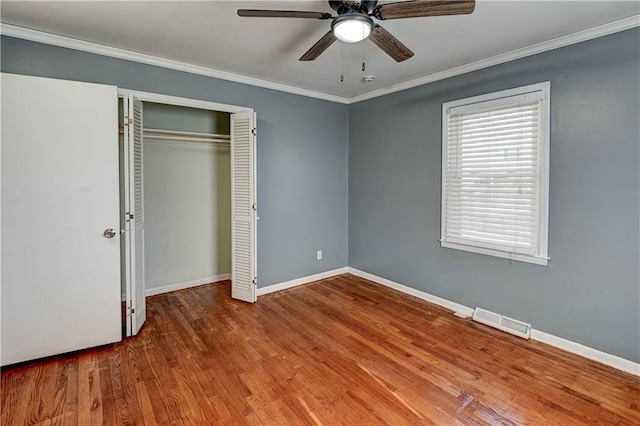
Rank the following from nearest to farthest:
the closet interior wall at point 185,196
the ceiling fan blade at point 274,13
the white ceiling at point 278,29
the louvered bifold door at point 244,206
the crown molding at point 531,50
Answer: the ceiling fan blade at point 274,13 → the white ceiling at point 278,29 → the crown molding at point 531,50 → the louvered bifold door at point 244,206 → the closet interior wall at point 185,196

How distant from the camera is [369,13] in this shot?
77.4 inches

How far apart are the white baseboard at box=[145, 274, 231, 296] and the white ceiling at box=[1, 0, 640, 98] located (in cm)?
269

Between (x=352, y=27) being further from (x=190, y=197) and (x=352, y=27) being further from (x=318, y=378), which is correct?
(x=190, y=197)

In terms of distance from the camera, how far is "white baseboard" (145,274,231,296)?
4077 mm

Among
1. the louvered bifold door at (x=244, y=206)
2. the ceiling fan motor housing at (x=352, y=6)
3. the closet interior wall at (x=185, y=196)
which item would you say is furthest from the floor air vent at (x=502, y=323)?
the closet interior wall at (x=185, y=196)

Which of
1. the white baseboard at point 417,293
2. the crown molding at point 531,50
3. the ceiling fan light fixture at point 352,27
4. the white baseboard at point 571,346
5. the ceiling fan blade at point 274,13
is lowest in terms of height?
the white baseboard at point 571,346

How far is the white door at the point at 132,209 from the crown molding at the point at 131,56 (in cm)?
46

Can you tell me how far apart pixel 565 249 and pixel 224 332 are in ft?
10.2

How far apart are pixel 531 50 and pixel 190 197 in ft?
13.4

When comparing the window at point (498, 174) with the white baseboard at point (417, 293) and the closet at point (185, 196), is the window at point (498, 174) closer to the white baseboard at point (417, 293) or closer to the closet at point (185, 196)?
the white baseboard at point (417, 293)

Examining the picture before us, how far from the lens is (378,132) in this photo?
4.40 m

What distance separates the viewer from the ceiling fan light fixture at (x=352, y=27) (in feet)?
6.21

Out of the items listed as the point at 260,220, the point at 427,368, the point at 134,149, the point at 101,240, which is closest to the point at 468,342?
the point at 427,368

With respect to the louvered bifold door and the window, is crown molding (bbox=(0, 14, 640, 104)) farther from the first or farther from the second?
the louvered bifold door
